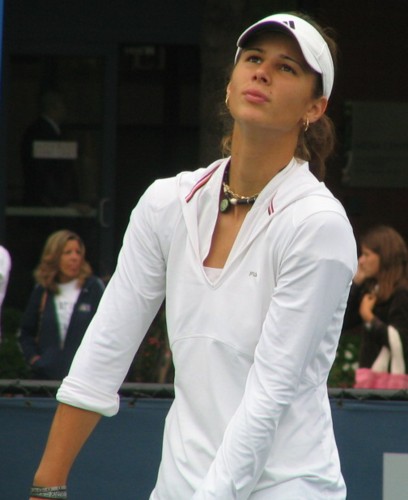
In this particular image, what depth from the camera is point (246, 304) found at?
8.21ft

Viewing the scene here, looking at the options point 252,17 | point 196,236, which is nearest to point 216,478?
point 196,236

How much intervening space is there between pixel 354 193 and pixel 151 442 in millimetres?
7393

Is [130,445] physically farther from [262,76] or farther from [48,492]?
[262,76]

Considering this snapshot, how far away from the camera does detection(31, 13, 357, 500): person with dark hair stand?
7.98 ft

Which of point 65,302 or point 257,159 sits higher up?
point 257,159

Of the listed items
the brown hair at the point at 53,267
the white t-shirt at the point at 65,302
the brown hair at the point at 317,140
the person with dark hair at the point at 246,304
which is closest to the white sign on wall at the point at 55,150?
the brown hair at the point at 53,267

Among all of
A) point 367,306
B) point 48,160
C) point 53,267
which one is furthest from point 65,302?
point 48,160

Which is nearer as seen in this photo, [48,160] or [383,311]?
[383,311]

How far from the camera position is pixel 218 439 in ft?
8.25

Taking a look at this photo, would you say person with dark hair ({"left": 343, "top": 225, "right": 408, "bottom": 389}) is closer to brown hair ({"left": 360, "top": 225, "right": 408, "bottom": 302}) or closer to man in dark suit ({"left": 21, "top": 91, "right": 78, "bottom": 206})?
brown hair ({"left": 360, "top": 225, "right": 408, "bottom": 302})

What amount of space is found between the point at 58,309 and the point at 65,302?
0.07m

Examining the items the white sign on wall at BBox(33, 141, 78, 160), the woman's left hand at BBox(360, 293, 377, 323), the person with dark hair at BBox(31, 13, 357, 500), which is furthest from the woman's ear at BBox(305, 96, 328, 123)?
the white sign on wall at BBox(33, 141, 78, 160)

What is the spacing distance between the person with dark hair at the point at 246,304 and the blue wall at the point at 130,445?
2.18 meters

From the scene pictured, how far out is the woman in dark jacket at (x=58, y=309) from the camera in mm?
7809
